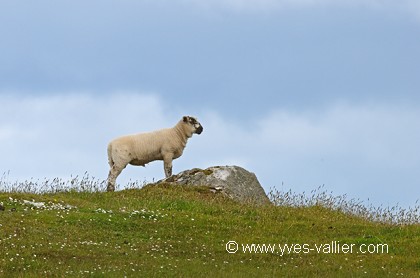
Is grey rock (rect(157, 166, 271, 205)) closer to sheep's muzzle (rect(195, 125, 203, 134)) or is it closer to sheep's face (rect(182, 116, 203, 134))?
sheep's face (rect(182, 116, 203, 134))

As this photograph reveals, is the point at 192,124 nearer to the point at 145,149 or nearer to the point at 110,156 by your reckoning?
the point at 145,149

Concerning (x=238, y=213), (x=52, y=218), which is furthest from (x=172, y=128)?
(x=52, y=218)

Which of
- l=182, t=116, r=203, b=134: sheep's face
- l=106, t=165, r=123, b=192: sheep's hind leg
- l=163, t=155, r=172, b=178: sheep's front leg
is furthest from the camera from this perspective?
l=182, t=116, r=203, b=134: sheep's face

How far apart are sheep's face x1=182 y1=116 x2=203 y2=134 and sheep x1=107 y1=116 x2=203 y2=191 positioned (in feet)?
1.20

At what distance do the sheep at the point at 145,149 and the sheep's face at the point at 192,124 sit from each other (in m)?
0.37

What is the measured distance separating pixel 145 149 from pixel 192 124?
110 inches

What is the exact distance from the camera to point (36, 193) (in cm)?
3016

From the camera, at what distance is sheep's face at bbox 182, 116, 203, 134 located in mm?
34844

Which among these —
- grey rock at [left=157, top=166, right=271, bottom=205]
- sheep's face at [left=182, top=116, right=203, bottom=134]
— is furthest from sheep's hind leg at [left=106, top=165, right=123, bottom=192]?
Result: sheep's face at [left=182, top=116, right=203, bottom=134]

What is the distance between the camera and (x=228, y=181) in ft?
105

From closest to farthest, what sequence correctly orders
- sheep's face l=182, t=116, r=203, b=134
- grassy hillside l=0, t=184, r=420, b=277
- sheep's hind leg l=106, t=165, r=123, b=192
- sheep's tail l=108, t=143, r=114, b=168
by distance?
grassy hillside l=0, t=184, r=420, b=277 → sheep's hind leg l=106, t=165, r=123, b=192 → sheep's tail l=108, t=143, r=114, b=168 → sheep's face l=182, t=116, r=203, b=134

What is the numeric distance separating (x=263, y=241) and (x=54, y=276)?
285 inches

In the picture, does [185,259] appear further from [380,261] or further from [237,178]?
[237,178]

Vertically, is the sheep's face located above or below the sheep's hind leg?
above
